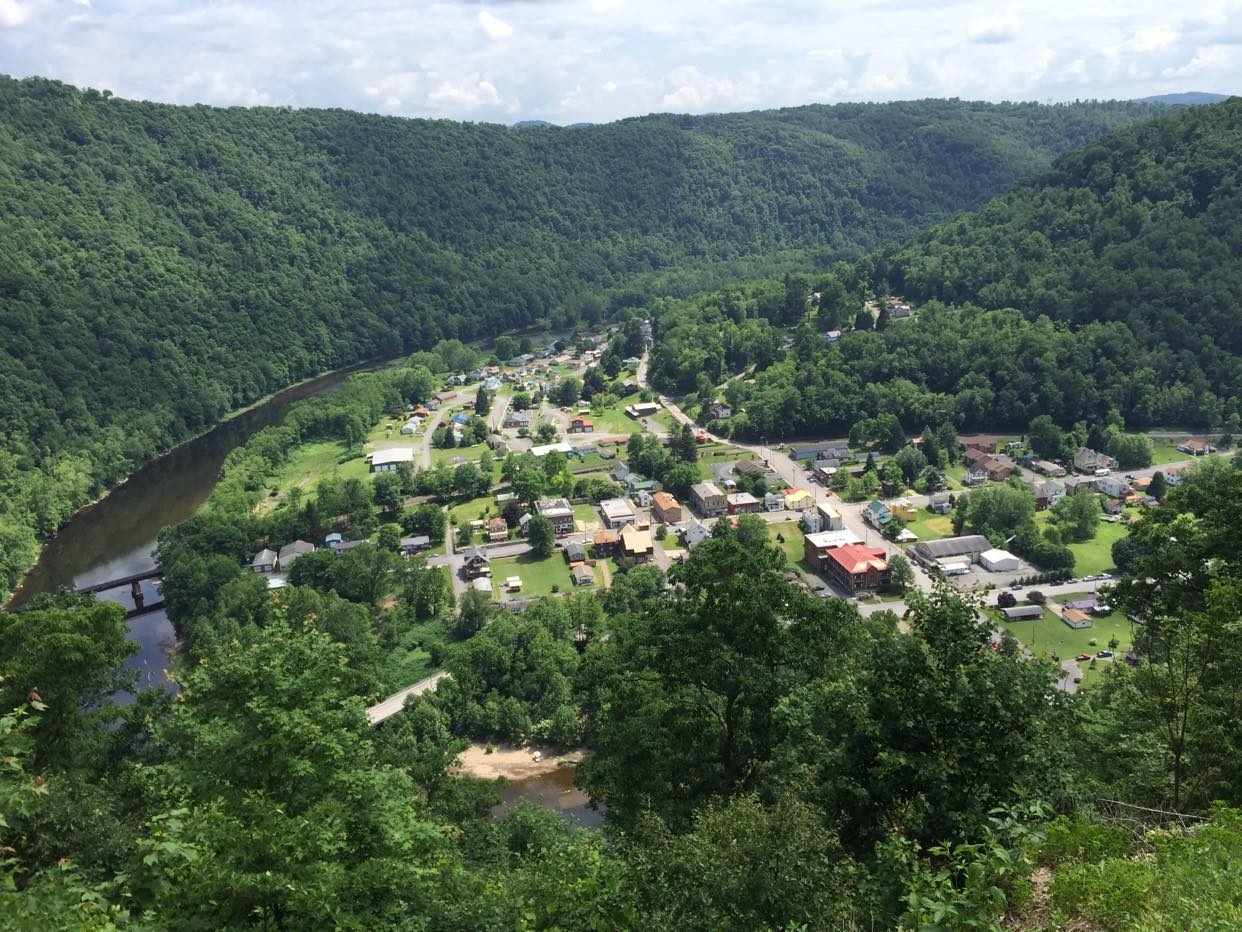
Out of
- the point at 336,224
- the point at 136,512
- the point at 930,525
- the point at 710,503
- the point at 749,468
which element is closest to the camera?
the point at 930,525

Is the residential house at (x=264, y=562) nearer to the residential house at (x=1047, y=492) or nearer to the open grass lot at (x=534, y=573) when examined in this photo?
the open grass lot at (x=534, y=573)

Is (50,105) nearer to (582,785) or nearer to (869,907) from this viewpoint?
(582,785)

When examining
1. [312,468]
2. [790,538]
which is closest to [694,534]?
[790,538]

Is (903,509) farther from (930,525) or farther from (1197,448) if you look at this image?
(1197,448)

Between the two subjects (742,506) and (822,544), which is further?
(742,506)

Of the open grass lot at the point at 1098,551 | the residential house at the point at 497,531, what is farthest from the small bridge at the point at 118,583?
the open grass lot at the point at 1098,551

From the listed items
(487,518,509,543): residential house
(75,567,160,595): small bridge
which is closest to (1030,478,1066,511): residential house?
(487,518,509,543): residential house

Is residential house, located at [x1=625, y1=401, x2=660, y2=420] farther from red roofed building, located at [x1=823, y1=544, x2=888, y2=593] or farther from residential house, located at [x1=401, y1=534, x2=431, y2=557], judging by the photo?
red roofed building, located at [x1=823, y1=544, x2=888, y2=593]

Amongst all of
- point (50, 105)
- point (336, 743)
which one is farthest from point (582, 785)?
point (50, 105)
